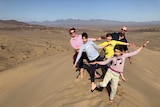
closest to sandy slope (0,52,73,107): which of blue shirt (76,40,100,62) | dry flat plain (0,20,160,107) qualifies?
dry flat plain (0,20,160,107)

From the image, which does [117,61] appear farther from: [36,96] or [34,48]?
[34,48]

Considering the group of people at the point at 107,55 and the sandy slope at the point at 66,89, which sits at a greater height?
the group of people at the point at 107,55

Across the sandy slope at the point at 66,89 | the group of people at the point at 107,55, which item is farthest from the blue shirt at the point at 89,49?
the sandy slope at the point at 66,89

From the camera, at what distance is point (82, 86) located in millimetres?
5852

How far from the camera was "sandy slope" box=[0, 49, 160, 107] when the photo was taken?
17.1 feet

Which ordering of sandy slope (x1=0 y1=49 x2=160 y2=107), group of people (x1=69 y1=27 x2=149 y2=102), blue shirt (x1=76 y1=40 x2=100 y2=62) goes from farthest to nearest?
1. blue shirt (x1=76 y1=40 x2=100 y2=62)
2. sandy slope (x1=0 y1=49 x2=160 y2=107)
3. group of people (x1=69 y1=27 x2=149 y2=102)

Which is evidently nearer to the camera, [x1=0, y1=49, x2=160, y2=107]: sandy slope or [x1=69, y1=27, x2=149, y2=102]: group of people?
[x1=69, y1=27, x2=149, y2=102]: group of people

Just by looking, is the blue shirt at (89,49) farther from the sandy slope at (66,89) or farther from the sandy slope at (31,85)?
the sandy slope at (31,85)

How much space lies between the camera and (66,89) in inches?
227

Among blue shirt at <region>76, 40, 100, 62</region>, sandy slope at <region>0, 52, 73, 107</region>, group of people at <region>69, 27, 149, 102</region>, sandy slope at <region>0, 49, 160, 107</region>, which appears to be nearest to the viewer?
group of people at <region>69, 27, 149, 102</region>

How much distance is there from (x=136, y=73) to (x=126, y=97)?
9.75 feet

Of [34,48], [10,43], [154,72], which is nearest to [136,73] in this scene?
[154,72]

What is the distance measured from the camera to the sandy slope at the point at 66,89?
5199mm

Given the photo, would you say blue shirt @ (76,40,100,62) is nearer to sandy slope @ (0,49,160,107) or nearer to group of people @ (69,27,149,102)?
group of people @ (69,27,149,102)
